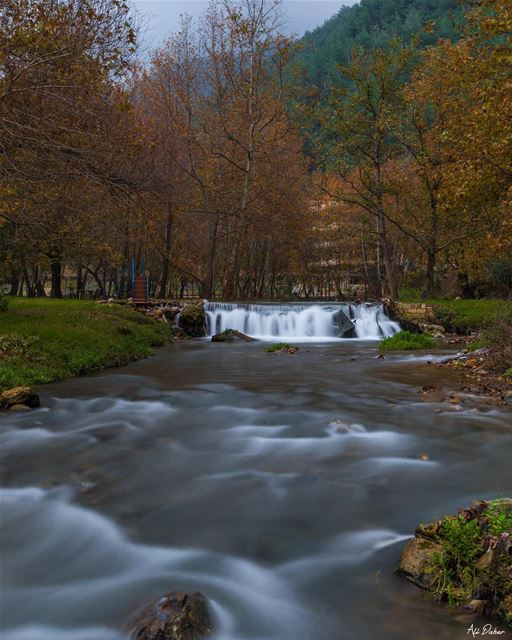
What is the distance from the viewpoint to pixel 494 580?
279 centimetres

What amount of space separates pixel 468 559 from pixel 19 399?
672cm

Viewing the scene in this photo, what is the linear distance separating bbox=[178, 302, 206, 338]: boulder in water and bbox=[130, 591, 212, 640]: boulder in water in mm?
18981

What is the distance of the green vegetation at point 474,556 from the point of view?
280 cm

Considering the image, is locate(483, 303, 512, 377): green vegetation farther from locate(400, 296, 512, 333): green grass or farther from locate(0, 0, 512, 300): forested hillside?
locate(400, 296, 512, 333): green grass

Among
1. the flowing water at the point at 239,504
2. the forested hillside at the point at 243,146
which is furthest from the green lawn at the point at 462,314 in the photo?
the flowing water at the point at 239,504

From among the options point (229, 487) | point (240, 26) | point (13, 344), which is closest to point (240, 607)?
point (229, 487)

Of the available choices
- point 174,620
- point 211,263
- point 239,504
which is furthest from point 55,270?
point 174,620

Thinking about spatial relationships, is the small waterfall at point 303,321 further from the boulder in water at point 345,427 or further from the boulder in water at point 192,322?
the boulder in water at point 345,427

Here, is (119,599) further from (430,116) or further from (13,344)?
(430,116)

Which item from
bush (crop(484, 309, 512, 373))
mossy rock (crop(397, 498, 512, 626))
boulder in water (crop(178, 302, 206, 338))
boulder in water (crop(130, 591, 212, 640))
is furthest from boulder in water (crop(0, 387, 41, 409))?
boulder in water (crop(178, 302, 206, 338))

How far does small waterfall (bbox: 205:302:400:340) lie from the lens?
2295 cm

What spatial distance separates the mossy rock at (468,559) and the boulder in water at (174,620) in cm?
126

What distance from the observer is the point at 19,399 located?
7.78 metres

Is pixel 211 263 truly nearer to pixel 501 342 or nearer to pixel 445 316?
pixel 445 316
